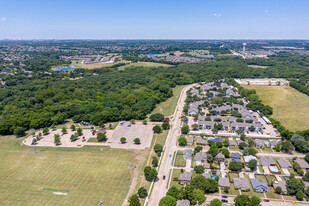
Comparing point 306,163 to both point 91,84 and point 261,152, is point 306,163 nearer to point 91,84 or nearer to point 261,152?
point 261,152

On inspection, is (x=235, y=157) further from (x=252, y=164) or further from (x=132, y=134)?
(x=132, y=134)

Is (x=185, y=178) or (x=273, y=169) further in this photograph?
(x=273, y=169)

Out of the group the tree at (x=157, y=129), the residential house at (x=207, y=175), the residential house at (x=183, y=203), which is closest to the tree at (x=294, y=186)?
the residential house at (x=207, y=175)

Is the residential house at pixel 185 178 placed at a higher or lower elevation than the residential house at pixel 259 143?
lower

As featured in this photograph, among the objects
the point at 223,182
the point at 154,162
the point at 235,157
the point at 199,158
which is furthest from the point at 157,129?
the point at 223,182

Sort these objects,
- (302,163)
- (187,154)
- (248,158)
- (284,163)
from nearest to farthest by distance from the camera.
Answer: (302,163) → (284,163) → (248,158) → (187,154)

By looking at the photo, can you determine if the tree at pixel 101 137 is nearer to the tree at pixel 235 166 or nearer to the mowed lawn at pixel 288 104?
the tree at pixel 235 166
